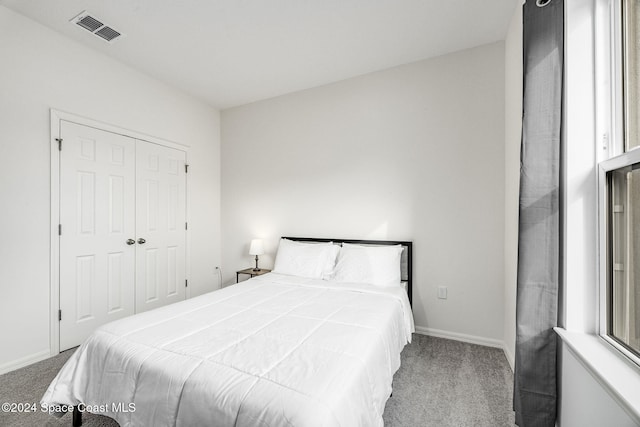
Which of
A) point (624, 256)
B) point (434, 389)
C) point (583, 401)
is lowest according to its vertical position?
point (434, 389)

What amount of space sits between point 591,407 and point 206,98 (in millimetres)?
4421

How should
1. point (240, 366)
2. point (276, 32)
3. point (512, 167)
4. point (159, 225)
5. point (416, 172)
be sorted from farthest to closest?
point (159, 225)
point (416, 172)
point (276, 32)
point (512, 167)
point (240, 366)

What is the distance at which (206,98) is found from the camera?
3852mm

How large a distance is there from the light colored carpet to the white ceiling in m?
2.80

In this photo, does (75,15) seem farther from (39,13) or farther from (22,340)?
(22,340)

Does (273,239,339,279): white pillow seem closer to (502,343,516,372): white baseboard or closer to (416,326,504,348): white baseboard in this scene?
(416,326,504,348): white baseboard

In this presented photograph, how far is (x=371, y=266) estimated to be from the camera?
8.68 ft

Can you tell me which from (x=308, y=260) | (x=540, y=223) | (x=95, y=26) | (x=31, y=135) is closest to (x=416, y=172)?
(x=308, y=260)

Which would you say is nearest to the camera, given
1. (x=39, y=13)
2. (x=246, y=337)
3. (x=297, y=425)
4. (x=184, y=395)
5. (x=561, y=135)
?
(x=297, y=425)

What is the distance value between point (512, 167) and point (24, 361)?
13.8ft

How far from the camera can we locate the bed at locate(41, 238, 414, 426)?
41.3 inches

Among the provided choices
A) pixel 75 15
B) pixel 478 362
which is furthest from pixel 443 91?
pixel 75 15

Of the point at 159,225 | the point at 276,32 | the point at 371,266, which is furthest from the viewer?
the point at 159,225

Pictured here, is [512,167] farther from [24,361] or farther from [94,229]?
[24,361]
